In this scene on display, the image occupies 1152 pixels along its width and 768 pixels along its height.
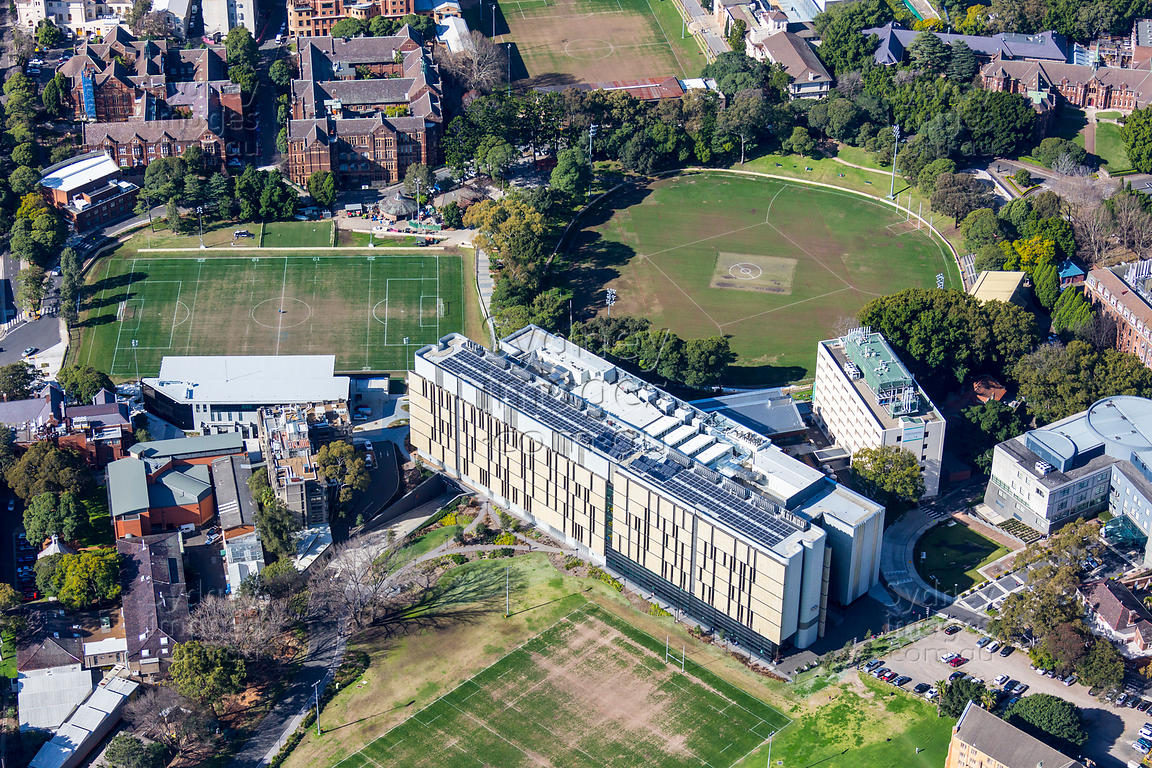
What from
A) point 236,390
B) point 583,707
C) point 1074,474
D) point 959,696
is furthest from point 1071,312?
point 236,390

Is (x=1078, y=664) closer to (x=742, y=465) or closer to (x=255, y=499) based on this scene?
(x=742, y=465)

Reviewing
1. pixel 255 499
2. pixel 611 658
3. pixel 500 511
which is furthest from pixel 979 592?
pixel 255 499

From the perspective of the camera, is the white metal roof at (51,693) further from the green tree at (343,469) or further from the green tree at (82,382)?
the green tree at (82,382)

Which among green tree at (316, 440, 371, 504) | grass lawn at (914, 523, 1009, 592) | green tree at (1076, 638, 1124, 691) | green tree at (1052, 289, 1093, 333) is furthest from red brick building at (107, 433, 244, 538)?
green tree at (1052, 289, 1093, 333)

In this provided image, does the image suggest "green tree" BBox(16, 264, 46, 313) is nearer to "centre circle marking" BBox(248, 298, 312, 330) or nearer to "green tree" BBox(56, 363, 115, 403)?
"green tree" BBox(56, 363, 115, 403)

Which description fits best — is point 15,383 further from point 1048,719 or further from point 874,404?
point 1048,719
